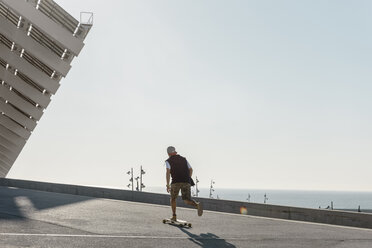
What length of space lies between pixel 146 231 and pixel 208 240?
120 centimetres

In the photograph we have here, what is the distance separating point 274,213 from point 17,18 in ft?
60.6

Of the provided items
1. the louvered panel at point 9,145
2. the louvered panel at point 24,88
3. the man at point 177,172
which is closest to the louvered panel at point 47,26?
the louvered panel at point 24,88

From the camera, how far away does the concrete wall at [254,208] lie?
1050 centimetres

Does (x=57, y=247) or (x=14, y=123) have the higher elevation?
(x=14, y=123)

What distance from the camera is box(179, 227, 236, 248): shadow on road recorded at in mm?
6789

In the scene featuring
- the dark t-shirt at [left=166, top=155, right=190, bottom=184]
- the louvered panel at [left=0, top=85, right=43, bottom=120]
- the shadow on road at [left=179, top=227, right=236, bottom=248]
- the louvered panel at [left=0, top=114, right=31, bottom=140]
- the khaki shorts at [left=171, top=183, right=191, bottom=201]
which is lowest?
the shadow on road at [left=179, top=227, right=236, bottom=248]

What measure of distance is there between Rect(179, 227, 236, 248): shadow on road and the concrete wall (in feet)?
12.9

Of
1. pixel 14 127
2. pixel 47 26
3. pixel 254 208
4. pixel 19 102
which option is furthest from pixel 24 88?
pixel 254 208

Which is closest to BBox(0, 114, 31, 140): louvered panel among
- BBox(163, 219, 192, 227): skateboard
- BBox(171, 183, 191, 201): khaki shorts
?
BBox(163, 219, 192, 227): skateboard

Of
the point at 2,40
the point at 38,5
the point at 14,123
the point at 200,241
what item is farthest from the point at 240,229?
the point at 14,123

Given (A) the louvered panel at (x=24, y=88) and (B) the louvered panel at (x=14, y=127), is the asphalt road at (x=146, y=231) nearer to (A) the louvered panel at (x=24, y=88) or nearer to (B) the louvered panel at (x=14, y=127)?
(A) the louvered panel at (x=24, y=88)

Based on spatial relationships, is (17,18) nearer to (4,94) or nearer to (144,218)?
(4,94)

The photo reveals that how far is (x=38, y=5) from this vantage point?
931 inches

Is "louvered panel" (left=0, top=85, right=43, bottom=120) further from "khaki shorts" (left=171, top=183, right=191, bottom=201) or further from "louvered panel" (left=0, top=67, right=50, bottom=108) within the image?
"khaki shorts" (left=171, top=183, right=191, bottom=201)
